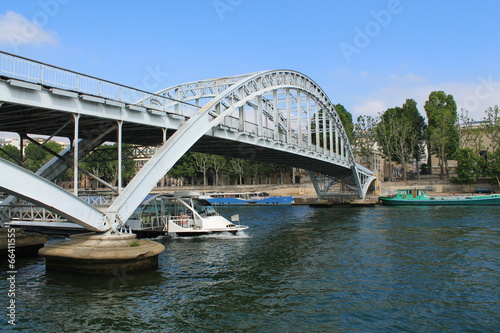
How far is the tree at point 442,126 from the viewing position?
8083 centimetres

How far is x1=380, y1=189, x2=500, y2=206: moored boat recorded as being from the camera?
56.9 meters

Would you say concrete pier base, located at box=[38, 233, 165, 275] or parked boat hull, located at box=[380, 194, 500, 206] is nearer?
concrete pier base, located at box=[38, 233, 165, 275]

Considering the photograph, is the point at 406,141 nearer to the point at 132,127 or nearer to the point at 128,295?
the point at 132,127

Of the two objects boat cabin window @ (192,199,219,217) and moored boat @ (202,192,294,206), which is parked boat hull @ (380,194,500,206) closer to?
moored boat @ (202,192,294,206)

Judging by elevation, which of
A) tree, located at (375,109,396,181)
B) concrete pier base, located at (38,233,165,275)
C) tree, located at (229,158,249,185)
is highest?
tree, located at (375,109,396,181)

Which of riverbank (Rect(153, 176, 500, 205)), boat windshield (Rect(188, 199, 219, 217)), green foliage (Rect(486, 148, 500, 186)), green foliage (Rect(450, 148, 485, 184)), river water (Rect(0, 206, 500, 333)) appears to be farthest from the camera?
green foliage (Rect(450, 148, 485, 184))

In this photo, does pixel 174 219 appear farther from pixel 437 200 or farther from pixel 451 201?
pixel 451 201

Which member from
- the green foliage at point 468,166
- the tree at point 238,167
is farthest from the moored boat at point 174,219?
the tree at point 238,167

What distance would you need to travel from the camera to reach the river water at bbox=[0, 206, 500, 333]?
1159cm

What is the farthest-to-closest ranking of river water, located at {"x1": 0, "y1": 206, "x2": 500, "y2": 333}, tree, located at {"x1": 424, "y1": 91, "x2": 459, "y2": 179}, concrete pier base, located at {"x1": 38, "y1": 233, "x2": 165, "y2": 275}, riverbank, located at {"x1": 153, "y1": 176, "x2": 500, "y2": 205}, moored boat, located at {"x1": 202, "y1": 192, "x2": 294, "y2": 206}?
tree, located at {"x1": 424, "y1": 91, "x2": 459, "y2": 179} → moored boat, located at {"x1": 202, "y1": 192, "x2": 294, "y2": 206} → riverbank, located at {"x1": 153, "y1": 176, "x2": 500, "y2": 205} → concrete pier base, located at {"x1": 38, "y1": 233, "x2": 165, "y2": 275} → river water, located at {"x1": 0, "y1": 206, "x2": 500, "y2": 333}

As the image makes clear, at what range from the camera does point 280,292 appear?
47.9 feet

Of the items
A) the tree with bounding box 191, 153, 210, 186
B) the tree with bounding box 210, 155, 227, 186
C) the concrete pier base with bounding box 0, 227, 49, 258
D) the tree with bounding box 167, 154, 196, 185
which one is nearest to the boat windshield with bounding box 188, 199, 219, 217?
the concrete pier base with bounding box 0, 227, 49, 258

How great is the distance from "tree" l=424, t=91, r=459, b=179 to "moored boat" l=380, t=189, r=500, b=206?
19.7 m

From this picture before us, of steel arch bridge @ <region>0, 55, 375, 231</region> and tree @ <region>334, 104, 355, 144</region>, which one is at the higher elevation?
tree @ <region>334, 104, 355, 144</region>
